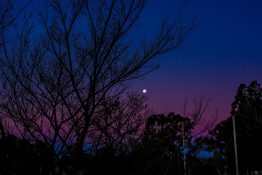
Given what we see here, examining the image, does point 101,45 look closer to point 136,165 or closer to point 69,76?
point 69,76

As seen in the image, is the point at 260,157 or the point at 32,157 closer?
the point at 32,157

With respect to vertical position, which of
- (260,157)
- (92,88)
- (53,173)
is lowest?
(53,173)

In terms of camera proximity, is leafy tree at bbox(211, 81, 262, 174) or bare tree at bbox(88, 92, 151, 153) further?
leafy tree at bbox(211, 81, 262, 174)

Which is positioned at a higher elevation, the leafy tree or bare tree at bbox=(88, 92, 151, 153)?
the leafy tree

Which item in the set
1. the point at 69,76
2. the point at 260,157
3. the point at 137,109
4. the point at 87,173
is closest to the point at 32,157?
the point at 87,173

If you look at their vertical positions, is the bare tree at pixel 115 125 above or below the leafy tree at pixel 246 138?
below

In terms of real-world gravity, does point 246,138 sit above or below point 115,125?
above

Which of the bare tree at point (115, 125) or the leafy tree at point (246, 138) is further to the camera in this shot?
the leafy tree at point (246, 138)

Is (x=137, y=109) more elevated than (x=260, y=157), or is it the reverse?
(x=260, y=157)

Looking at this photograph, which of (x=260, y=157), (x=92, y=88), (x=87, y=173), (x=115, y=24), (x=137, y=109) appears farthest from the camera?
(x=260, y=157)

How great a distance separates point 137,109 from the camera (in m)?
12.7

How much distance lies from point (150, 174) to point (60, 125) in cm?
196

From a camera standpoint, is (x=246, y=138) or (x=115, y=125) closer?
(x=115, y=125)

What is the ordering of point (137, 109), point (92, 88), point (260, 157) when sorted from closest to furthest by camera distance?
1. point (92, 88)
2. point (137, 109)
3. point (260, 157)
